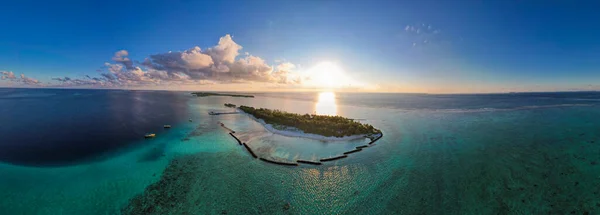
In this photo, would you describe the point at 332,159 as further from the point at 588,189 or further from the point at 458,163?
the point at 588,189

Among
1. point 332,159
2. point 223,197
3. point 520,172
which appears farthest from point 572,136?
point 223,197

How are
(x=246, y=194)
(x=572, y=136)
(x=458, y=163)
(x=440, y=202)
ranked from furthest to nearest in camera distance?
(x=572, y=136), (x=458, y=163), (x=246, y=194), (x=440, y=202)

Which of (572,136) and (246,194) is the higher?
(572,136)

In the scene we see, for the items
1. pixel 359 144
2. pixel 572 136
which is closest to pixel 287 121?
pixel 359 144

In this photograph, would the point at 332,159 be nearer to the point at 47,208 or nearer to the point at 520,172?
the point at 520,172

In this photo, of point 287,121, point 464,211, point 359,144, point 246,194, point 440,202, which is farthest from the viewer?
point 287,121

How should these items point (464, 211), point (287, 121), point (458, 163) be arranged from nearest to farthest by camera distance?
point (464, 211), point (458, 163), point (287, 121)

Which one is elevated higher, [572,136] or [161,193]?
[572,136]

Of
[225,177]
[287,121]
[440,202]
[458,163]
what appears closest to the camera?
[440,202]

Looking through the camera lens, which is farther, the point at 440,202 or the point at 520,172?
the point at 520,172
